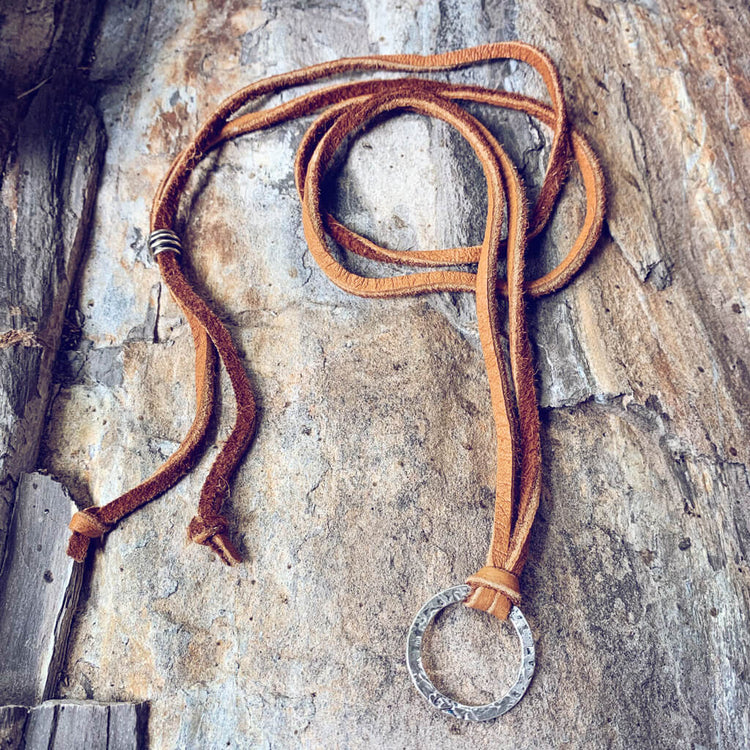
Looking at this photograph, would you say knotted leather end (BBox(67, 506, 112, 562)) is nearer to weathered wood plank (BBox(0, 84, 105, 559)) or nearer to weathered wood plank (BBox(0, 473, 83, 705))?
weathered wood plank (BBox(0, 473, 83, 705))

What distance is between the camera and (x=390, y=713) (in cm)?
127

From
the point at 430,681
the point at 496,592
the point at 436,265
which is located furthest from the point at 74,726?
the point at 436,265

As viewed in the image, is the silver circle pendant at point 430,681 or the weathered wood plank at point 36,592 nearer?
the silver circle pendant at point 430,681

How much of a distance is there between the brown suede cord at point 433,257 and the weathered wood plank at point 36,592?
0.26 feet

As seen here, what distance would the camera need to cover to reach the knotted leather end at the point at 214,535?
133 cm

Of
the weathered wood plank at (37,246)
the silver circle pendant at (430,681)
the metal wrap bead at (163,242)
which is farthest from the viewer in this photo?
the metal wrap bead at (163,242)

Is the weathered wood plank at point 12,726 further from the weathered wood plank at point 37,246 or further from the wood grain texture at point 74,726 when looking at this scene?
the weathered wood plank at point 37,246

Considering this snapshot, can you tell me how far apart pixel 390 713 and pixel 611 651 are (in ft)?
1.54

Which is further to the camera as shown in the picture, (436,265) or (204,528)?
(436,265)

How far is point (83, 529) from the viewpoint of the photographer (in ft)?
4.58

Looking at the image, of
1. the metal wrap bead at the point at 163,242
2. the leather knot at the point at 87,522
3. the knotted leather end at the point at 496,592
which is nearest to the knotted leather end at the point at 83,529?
the leather knot at the point at 87,522

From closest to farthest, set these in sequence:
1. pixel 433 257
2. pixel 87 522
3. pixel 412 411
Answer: pixel 87 522
pixel 412 411
pixel 433 257

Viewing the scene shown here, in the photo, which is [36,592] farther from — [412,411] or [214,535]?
[412,411]

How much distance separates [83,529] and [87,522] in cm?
2
